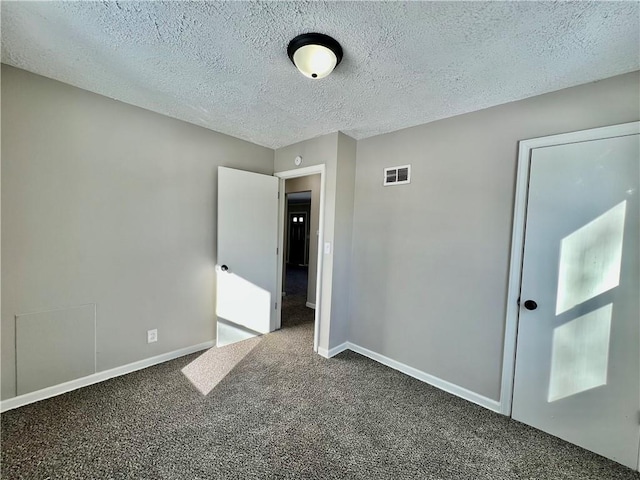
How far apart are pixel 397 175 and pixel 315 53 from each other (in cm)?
152

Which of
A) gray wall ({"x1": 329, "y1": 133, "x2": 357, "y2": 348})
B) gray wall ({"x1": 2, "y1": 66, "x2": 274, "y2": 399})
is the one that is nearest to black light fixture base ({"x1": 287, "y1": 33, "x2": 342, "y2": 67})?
gray wall ({"x1": 329, "y1": 133, "x2": 357, "y2": 348})

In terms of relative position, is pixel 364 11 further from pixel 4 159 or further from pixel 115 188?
pixel 4 159

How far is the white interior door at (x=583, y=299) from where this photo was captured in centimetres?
162

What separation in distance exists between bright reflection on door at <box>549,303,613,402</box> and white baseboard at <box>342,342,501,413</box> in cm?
43

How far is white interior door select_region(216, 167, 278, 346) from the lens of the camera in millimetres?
2959

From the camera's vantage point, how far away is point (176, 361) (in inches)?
105

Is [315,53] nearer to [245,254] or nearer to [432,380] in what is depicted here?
[245,254]

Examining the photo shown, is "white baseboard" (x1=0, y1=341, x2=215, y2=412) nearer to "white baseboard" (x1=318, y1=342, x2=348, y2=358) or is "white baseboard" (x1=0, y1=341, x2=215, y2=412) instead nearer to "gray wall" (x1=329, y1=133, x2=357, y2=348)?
"white baseboard" (x1=318, y1=342, x2=348, y2=358)

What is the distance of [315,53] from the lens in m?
1.46

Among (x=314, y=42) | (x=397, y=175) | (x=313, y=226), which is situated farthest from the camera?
(x=313, y=226)

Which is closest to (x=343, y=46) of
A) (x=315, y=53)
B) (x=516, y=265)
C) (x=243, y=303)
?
(x=315, y=53)

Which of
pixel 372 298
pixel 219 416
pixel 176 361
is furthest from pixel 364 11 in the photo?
pixel 176 361

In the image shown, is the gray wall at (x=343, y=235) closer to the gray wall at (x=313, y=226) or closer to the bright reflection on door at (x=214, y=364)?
the bright reflection on door at (x=214, y=364)

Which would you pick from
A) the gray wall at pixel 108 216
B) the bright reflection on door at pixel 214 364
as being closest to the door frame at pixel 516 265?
the bright reflection on door at pixel 214 364
